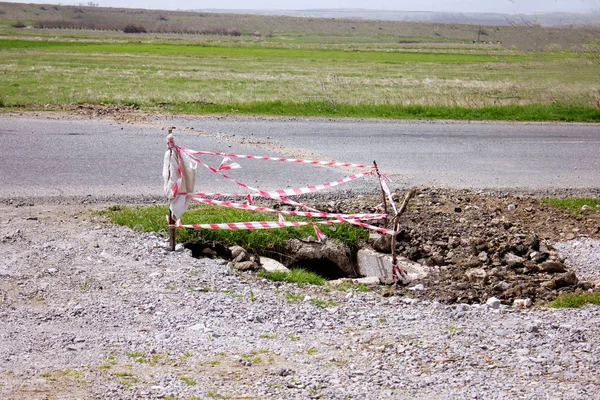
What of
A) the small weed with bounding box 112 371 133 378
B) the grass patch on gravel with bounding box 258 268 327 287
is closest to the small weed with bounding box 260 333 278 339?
the small weed with bounding box 112 371 133 378

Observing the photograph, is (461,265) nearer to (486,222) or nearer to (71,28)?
(486,222)

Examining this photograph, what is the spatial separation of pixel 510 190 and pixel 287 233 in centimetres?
387

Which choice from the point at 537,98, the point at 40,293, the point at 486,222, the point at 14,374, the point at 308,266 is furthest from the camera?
the point at 537,98

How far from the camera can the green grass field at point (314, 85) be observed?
17344 millimetres

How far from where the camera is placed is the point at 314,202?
898 cm

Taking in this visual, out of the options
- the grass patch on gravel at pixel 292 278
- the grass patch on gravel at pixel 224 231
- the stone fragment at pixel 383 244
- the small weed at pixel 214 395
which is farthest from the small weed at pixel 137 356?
the stone fragment at pixel 383 244

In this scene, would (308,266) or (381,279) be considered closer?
(381,279)

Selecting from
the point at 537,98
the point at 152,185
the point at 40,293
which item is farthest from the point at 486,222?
the point at 537,98

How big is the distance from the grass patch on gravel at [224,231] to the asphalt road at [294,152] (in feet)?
3.44

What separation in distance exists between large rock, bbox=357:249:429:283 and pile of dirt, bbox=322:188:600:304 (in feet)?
0.46

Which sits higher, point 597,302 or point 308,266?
point 597,302

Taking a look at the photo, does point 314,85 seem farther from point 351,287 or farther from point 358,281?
point 351,287

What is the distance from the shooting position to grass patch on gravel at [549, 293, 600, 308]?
231 inches

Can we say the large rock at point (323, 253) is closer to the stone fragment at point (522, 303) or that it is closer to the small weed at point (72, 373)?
the stone fragment at point (522, 303)
